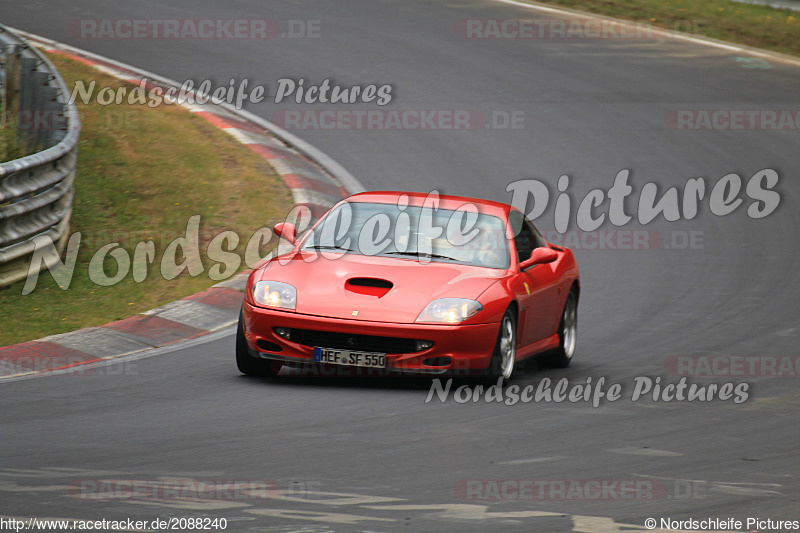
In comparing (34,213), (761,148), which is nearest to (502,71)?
(761,148)

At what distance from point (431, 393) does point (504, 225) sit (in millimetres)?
1872

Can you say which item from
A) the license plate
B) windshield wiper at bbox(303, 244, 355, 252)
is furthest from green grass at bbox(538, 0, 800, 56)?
the license plate

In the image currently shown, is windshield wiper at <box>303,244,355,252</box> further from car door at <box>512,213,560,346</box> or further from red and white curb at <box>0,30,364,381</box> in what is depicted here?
red and white curb at <box>0,30,364,381</box>

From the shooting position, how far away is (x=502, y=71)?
22.0 meters

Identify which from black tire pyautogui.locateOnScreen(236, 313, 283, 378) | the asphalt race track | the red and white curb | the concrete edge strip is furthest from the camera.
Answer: the concrete edge strip

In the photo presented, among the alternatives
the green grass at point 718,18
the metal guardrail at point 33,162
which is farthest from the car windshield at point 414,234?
the green grass at point 718,18

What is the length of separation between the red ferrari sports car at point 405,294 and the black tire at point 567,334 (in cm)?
15

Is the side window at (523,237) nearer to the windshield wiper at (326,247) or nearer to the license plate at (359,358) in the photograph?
the windshield wiper at (326,247)

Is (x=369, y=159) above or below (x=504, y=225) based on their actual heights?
below

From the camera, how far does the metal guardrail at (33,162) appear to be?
11.7 m

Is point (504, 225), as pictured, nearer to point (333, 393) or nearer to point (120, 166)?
point (333, 393)

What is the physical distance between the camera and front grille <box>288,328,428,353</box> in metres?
8.51

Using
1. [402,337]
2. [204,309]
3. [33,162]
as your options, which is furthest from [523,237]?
[33,162]

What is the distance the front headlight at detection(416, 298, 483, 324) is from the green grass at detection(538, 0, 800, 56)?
1771cm
